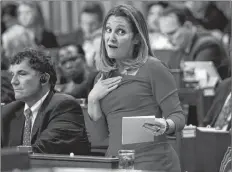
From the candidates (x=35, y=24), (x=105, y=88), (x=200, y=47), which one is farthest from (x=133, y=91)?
(x=35, y=24)

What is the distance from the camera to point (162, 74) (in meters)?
3.59

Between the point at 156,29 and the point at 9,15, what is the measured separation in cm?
276

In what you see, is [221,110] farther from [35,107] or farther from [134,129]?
[134,129]

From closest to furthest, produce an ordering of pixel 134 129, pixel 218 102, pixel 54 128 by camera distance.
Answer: pixel 134 129 < pixel 54 128 < pixel 218 102

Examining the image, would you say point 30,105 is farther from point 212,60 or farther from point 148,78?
point 212,60

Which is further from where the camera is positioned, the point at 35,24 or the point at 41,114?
the point at 35,24

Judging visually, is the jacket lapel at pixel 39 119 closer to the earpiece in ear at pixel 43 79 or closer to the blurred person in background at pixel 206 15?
the earpiece in ear at pixel 43 79

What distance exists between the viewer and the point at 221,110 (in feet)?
19.6

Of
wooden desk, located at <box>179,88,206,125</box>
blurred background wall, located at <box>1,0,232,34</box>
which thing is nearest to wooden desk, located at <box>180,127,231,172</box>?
wooden desk, located at <box>179,88,206,125</box>

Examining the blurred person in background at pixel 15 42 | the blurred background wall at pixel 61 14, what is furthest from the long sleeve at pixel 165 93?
the blurred background wall at pixel 61 14

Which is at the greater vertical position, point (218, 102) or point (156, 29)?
point (156, 29)

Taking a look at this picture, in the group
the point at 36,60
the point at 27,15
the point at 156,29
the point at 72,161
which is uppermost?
the point at 27,15

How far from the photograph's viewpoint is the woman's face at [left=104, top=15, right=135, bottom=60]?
3.69 m

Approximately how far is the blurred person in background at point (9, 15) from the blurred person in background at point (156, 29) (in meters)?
A: 2.24
